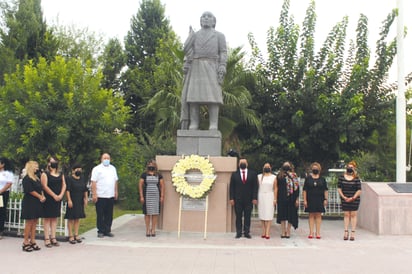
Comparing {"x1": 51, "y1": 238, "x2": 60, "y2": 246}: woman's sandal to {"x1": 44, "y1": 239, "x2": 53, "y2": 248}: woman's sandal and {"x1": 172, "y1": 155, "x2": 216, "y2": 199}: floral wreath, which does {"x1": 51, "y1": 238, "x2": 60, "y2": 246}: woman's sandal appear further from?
{"x1": 172, "y1": 155, "x2": 216, "y2": 199}: floral wreath

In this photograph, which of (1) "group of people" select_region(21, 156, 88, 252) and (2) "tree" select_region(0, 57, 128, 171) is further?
(2) "tree" select_region(0, 57, 128, 171)

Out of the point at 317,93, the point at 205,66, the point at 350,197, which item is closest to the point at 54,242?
the point at 205,66

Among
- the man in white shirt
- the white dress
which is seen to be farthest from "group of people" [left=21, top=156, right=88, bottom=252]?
the white dress

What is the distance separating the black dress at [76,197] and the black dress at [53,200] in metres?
0.37

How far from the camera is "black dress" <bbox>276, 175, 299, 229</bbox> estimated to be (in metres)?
9.72

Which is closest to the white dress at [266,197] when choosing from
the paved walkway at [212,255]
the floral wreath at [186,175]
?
the paved walkway at [212,255]

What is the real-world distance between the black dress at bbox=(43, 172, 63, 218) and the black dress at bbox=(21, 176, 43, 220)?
27 centimetres

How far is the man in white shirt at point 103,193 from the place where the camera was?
9453mm

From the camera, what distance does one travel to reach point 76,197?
878 cm

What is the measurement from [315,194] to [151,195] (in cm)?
359

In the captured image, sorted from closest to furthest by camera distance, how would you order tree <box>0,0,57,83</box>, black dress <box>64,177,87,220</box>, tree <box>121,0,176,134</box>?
black dress <box>64,177,87,220</box>, tree <box>0,0,57,83</box>, tree <box>121,0,176,134</box>

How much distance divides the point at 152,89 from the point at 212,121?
610 inches

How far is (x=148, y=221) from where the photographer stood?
9.68m

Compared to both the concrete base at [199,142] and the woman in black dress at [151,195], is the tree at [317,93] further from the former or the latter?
the woman in black dress at [151,195]
